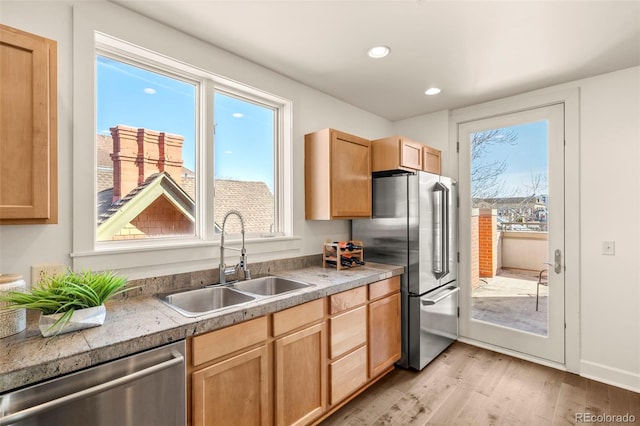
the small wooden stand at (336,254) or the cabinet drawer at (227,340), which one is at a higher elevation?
the small wooden stand at (336,254)

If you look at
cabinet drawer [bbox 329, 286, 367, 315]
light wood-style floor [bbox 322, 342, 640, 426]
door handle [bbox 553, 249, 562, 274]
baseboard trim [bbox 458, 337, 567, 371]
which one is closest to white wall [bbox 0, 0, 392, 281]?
cabinet drawer [bbox 329, 286, 367, 315]

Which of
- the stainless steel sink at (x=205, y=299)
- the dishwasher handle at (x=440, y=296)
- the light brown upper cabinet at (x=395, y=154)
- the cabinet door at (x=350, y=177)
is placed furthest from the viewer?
the light brown upper cabinet at (x=395, y=154)

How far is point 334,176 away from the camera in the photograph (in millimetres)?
2627

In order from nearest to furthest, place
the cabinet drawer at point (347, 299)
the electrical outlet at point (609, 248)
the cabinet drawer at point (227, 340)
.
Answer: the cabinet drawer at point (227, 340) < the cabinet drawer at point (347, 299) < the electrical outlet at point (609, 248)

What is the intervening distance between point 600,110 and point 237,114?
3.02 metres

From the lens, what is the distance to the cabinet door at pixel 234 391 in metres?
1.40

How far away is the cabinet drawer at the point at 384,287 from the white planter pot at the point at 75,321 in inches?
69.1

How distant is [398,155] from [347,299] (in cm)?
142

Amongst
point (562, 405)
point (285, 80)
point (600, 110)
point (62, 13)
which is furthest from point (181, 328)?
point (600, 110)

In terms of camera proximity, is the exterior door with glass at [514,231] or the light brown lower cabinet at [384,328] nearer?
the light brown lower cabinet at [384,328]

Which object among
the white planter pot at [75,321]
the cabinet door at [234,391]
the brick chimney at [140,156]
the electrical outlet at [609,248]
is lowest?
the cabinet door at [234,391]

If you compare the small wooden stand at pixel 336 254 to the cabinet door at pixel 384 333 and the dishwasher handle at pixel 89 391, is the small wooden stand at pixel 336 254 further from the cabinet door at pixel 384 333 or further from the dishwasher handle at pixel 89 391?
the dishwasher handle at pixel 89 391

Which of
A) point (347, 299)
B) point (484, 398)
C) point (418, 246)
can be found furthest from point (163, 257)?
point (484, 398)

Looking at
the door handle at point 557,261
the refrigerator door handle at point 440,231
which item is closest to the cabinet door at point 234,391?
the refrigerator door handle at point 440,231
